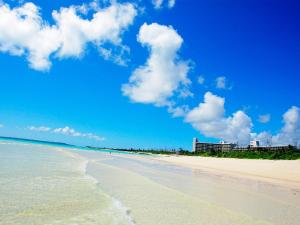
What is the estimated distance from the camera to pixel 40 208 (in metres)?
5.79

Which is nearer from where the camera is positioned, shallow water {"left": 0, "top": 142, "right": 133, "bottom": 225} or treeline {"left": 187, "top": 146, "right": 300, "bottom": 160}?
shallow water {"left": 0, "top": 142, "right": 133, "bottom": 225}

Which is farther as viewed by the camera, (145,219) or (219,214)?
(219,214)

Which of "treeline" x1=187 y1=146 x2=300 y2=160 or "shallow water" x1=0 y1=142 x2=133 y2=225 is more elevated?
"treeline" x1=187 y1=146 x2=300 y2=160

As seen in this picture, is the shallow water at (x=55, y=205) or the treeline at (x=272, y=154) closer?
the shallow water at (x=55, y=205)

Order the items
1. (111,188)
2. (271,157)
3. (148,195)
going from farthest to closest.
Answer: (271,157) < (111,188) < (148,195)

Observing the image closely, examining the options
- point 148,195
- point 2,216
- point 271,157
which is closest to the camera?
point 2,216

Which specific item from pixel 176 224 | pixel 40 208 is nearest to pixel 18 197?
pixel 40 208

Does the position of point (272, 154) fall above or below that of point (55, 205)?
above

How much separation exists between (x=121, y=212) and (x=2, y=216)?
2255 mm

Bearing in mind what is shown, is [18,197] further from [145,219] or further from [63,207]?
[145,219]

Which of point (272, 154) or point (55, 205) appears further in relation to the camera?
point (272, 154)

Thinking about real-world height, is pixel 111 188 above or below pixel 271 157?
below

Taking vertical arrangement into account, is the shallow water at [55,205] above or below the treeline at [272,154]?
below

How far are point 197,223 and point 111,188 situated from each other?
4.54 m
